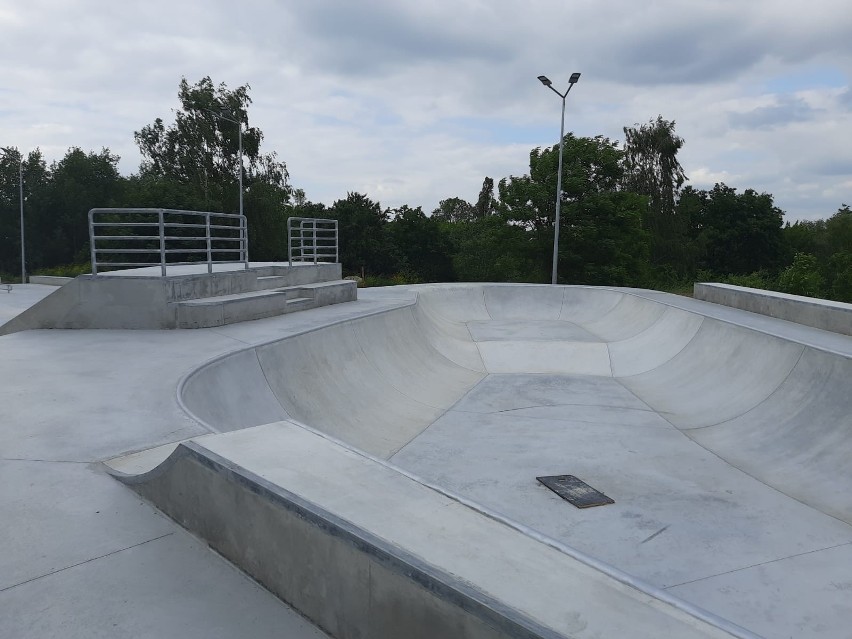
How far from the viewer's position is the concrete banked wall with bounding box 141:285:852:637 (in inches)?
84.5

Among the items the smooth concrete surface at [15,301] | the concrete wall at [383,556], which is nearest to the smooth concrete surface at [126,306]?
the smooth concrete surface at [15,301]

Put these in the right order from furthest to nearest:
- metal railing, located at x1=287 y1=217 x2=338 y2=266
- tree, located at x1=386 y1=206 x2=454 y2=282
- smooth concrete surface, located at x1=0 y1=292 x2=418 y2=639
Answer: tree, located at x1=386 y1=206 x2=454 y2=282 → metal railing, located at x1=287 y1=217 x2=338 y2=266 → smooth concrete surface, located at x1=0 y1=292 x2=418 y2=639

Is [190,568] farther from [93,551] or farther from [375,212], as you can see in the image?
[375,212]

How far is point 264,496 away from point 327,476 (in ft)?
1.33

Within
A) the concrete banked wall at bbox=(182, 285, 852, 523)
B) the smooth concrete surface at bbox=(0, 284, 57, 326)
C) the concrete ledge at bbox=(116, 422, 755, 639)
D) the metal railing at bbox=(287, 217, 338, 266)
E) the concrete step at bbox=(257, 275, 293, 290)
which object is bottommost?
the concrete banked wall at bbox=(182, 285, 852, 523)

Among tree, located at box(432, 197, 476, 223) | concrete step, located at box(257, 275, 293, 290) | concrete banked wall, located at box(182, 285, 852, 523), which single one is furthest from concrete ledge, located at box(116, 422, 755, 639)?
tree, located at box(432, 197, 476, 223)

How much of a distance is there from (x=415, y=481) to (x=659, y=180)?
150ft

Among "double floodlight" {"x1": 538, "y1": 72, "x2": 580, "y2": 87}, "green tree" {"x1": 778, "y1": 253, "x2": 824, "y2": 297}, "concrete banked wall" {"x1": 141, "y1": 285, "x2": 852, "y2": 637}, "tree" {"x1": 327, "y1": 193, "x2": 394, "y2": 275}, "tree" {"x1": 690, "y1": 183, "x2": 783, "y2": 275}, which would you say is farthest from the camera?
"tree" {"x1": 690, "y1": 183, "x2": 783, "y2": 275}

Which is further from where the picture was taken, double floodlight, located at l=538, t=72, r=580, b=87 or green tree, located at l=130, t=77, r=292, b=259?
green tree, located at l=130, t=77, r=292, b=259

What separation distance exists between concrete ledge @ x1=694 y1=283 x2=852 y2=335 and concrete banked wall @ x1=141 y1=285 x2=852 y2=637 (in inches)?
70.5

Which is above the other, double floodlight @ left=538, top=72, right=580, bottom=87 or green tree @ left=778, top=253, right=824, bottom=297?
double floodlight @ left=538, top=72, right=580, bottom=87

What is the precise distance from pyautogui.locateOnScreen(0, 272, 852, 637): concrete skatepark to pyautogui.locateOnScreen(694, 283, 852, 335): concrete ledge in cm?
32

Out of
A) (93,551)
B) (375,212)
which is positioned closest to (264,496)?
(93,551)

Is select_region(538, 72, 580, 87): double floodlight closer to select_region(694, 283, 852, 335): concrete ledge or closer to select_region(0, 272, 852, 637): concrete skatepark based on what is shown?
select_region(694, 283, 852, 335): concrete ledge
